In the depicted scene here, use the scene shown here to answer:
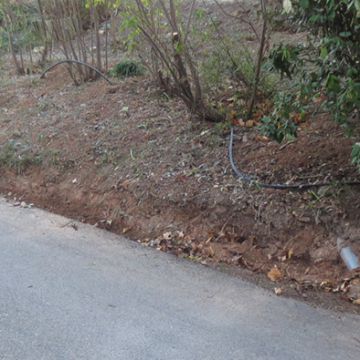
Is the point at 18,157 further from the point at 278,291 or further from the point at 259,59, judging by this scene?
the point at 278,291

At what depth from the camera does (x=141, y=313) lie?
3.96m

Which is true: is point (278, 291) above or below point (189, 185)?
below

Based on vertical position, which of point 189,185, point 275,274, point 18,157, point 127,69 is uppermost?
point 127,69

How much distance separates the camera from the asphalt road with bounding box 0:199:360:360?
3543 mm

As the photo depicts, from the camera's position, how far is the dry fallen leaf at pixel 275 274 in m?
4.39

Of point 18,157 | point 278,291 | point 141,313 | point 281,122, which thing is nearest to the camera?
point 141,313

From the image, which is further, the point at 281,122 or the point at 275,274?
the point at 281,122

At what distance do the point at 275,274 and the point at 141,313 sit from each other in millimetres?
1117

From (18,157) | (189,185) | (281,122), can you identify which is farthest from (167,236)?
(18,157)

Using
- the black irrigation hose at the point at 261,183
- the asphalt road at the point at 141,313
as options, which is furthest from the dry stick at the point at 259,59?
the asphalt road at the point at 141,313

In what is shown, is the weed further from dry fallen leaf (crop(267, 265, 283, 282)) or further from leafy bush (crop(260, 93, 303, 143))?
dry fallen leaf (crop(267, 265, 283, 282))

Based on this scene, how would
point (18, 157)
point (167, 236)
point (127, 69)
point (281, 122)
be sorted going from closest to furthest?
point (281, 122), point (167, 236), point (18, 157), point (127, 69)

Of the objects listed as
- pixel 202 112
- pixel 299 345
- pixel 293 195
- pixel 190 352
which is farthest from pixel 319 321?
pixel 202 112

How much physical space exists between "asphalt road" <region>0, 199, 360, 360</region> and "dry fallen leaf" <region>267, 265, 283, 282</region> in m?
0.21
